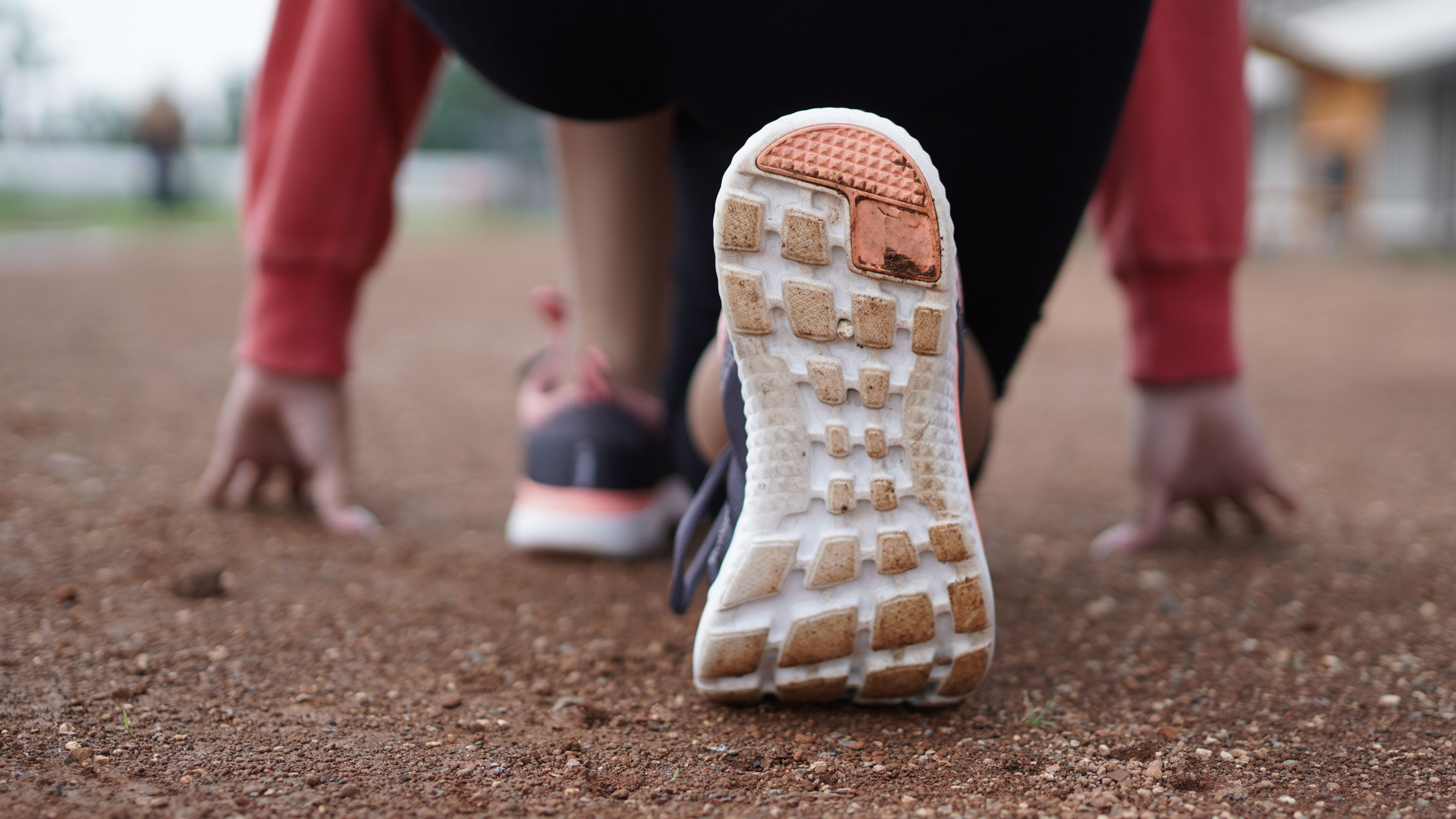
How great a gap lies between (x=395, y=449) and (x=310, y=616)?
3.29ft

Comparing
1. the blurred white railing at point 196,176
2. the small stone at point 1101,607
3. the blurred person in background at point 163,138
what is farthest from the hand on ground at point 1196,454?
the blurred person in background at point 163,138

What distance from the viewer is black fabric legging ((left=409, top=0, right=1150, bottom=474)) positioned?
85cm

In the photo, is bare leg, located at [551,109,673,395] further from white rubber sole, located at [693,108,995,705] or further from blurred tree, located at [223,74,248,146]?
blurred tree, located at [223,74,248,146]

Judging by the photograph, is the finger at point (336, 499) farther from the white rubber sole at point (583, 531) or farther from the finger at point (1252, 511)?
the finger at point (1252, 511)

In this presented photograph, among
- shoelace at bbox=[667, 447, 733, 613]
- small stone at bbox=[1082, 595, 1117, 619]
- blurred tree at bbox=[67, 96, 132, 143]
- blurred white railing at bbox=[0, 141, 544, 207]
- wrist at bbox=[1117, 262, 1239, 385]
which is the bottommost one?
small stone at bbox=[1082, 595, 1117, 619]

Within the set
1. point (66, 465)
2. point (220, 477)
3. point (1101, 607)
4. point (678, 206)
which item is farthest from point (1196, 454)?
point (66, 465)

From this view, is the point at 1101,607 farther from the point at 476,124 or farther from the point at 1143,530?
the point at 476,124

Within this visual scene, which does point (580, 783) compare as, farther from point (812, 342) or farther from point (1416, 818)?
point (1416, 818)

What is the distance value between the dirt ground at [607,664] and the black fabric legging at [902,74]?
1.34 ft

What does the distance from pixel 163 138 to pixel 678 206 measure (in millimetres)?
14357

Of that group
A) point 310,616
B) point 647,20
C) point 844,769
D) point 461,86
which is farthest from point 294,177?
point 461,86

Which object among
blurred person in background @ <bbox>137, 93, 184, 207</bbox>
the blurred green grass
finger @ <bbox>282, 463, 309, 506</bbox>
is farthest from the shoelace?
blurred person in background @ <bbox>137, 93, 184, 207</bbox>

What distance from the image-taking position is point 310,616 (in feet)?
3.70

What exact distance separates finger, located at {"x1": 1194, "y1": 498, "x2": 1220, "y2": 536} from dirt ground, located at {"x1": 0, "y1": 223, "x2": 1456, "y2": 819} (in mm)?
15
